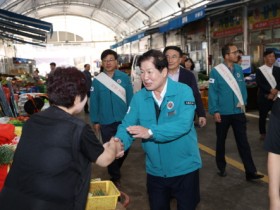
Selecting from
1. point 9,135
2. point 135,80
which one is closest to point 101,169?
point 9,135

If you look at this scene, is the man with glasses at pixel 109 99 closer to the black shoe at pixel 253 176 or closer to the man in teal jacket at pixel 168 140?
the black shoe at pixel 253 176

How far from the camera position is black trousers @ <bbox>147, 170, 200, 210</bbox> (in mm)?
2729

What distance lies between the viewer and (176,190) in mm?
2764

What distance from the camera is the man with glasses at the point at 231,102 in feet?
16.0

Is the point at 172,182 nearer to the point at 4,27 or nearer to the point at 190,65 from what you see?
the point at 190,65

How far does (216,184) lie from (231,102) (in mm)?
1127

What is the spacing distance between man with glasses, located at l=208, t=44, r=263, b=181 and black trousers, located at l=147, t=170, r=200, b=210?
7.48 ft

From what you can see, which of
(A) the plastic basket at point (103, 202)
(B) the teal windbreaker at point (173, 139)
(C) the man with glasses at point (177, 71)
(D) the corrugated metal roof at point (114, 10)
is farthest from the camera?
(D) the corrugated metal roof at point (114, 10)

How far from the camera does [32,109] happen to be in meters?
5.00

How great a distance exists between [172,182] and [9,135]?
1691 millimetres

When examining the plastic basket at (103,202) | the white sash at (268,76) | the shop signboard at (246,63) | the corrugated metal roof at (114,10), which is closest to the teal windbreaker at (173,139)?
the plastic basket at (103,202)

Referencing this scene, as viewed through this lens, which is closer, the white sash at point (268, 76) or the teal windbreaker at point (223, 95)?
the teal windbreaker at point (223, 95)

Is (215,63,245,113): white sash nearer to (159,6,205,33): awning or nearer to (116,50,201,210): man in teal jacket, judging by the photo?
(116,50,201,210): man in teal jacket

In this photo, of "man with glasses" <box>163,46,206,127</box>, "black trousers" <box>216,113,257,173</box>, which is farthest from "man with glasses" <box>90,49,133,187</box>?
"black trousers" <box>216,113,257,173</box>
